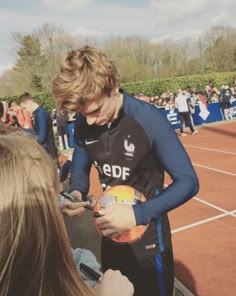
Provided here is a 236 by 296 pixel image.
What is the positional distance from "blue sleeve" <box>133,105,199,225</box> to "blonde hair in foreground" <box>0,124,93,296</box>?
837 mm

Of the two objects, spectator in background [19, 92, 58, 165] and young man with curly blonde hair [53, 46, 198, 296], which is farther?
spectator in background [19, 92, 58, 165]

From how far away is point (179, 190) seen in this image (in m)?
2.09

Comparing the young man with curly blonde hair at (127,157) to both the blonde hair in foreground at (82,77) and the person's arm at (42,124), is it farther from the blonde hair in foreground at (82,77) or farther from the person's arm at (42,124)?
the person's arm at (42,124)

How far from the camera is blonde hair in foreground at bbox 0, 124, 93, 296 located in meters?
1.08

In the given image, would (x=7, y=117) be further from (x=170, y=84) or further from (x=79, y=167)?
(x=170, y=84)

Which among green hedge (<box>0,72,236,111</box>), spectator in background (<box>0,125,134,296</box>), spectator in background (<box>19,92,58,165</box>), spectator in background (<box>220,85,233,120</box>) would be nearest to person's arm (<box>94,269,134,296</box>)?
spectator in background (<box>0,125,134,296</box>)

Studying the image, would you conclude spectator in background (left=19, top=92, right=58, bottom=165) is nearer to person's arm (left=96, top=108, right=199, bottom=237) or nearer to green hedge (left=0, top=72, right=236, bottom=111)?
person's arm (left=96, top=108, right=199, bottom=237)

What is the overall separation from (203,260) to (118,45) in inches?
1516

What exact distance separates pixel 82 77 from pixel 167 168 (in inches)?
27.7

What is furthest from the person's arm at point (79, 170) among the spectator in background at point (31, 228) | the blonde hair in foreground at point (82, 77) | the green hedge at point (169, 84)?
the green hedge at point (169, 84)

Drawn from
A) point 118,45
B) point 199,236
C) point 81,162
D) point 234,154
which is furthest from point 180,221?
point 118,45

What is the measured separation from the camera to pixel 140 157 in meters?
2.29

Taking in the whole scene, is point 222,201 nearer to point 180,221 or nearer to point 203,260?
point 180,221

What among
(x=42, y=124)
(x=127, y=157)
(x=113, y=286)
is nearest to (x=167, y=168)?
(x=127, y=157)
